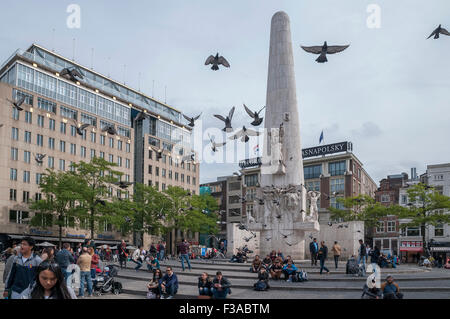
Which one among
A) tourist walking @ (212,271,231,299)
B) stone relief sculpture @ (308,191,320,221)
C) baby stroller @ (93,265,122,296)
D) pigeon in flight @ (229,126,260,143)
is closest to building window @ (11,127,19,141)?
pigeon in flight @ (229,126,260,143)

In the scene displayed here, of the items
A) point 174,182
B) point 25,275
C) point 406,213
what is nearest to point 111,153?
point 174,182

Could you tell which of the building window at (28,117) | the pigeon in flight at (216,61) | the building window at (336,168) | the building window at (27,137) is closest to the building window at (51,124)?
the building window at (28,117)

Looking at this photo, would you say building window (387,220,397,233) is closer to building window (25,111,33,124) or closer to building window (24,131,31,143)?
building window (24,131,31,143)

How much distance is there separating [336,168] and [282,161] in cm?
5100

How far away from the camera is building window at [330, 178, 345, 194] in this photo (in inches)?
3027

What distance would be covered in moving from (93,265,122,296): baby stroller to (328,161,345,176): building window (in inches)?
2513

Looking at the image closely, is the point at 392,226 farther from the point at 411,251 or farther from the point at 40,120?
the point at 40,120

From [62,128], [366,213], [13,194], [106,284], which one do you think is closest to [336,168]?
[366,213]

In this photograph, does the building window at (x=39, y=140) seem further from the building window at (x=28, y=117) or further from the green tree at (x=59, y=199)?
the green tree at (x=59, y=199)

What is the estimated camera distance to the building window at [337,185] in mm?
76875

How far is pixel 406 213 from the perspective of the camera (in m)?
47.6

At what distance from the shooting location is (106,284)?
1731cm
